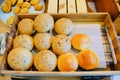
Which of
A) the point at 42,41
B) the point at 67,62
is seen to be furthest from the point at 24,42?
the point at 67,62

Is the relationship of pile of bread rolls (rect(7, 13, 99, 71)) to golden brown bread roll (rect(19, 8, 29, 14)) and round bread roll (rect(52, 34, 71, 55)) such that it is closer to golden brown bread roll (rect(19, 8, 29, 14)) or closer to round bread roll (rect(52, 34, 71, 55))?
round bread roll (rect(52, 34, 71, 55))

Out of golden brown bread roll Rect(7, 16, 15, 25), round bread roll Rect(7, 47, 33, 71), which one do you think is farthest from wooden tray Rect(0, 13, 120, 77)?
golden brown bread roll Rect(7, 16, 15, 25)

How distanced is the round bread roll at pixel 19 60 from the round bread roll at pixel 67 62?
0.36ft

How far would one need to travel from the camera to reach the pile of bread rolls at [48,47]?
22.6 inches

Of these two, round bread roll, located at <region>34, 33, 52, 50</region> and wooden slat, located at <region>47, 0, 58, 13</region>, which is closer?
round bread roll, located at <region>34, 33, 52, 50</region>

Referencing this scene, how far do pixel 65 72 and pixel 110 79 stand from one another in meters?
0.27

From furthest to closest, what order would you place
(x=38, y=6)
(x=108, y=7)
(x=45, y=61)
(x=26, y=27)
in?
1. (x=38, y=6)
2. (x=108, y=7)
3. (x=26, y=27)
4. (x=45, y=61)

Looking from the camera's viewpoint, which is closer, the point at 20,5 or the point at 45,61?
the point at 45,61

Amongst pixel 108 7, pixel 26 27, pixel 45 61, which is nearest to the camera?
pixel 45 61

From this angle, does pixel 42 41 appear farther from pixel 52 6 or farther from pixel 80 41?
pixel 52 6

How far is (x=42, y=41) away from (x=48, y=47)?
0.11 feet

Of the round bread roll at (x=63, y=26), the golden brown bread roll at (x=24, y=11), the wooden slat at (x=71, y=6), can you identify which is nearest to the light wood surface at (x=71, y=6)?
the wooden slat at (x=71, y=6)

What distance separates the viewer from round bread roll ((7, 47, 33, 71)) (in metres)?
0.57

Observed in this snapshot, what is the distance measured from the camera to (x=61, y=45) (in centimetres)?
61
